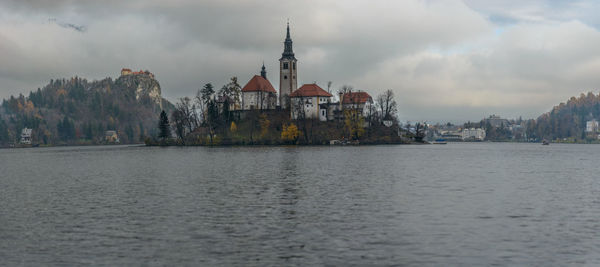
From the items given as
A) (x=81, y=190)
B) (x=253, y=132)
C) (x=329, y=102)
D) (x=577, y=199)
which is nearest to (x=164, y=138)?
(x=253, y=132)

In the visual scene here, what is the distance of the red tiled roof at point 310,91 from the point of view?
175 meters

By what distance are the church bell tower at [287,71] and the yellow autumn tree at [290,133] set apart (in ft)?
95.7

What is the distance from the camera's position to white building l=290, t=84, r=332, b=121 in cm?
17250

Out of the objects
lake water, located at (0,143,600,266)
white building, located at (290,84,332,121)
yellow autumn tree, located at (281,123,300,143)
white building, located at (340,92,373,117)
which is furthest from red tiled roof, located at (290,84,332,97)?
lake water, located at (0,143,600,266)

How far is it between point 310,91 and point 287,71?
55.2 ft

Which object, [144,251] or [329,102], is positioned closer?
[144,251]

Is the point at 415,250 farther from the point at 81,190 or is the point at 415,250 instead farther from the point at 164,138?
the point at 164,138

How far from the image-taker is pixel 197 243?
21406 mm

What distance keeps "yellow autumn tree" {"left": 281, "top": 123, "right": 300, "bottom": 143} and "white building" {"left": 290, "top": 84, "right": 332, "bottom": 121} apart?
11627 mm

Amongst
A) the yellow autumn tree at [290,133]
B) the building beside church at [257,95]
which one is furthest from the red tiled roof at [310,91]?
the yellow autumn tree at [290,133]

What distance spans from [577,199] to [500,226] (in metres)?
14.9

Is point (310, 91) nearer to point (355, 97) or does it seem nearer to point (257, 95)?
point (355, 97)

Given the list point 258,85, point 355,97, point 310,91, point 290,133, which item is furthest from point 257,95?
point 355,97

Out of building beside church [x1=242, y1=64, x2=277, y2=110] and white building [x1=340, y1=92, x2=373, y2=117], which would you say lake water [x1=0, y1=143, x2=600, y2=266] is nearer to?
white building [x1=340, y1=92, x2=373, y2=117]
